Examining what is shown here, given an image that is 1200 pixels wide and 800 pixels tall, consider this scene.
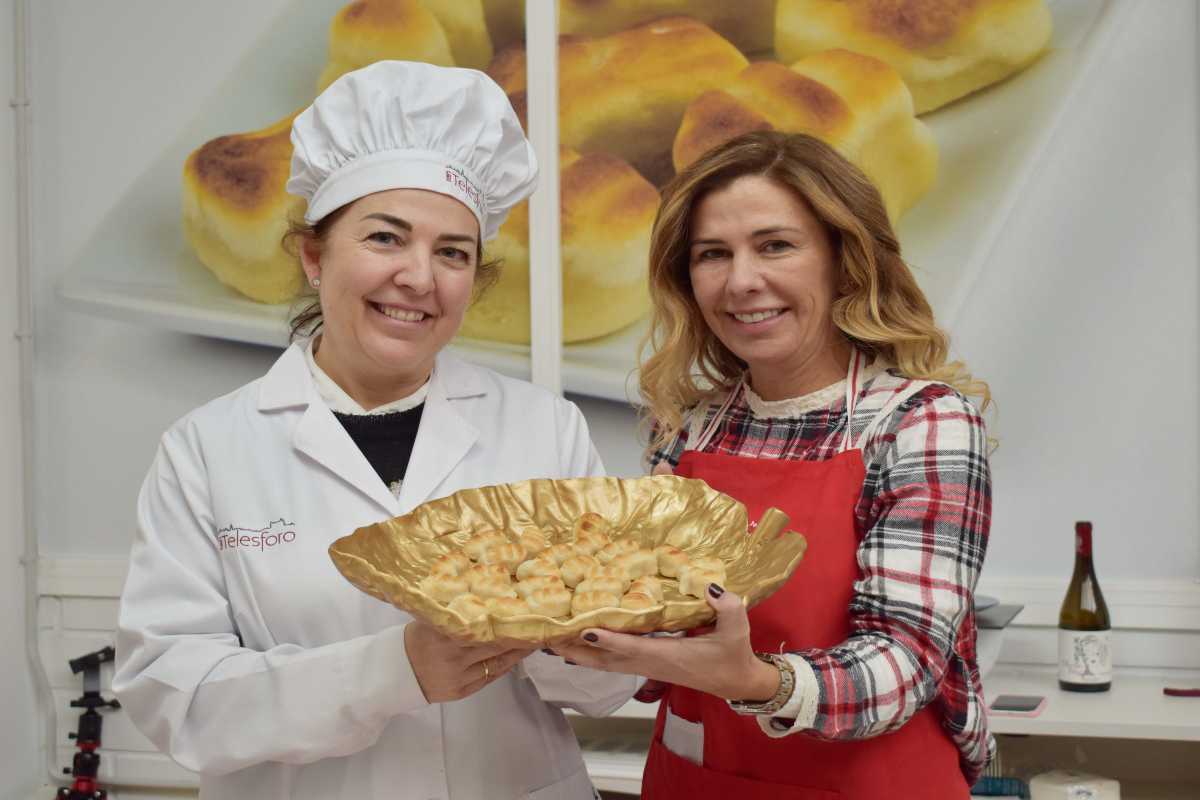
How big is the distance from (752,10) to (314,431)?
5.40 feet

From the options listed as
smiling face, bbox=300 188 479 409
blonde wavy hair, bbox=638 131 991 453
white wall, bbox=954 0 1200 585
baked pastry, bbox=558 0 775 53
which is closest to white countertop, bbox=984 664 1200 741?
white wall, bbox=954 0 1200 585

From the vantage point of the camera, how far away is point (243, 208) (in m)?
2.94

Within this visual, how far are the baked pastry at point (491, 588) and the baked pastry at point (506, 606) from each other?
0.08ft

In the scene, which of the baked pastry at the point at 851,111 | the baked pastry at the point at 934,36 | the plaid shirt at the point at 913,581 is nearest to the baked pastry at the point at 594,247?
the baked pastry at the point at 851,111

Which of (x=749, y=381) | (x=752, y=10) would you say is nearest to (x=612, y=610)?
(x=749, y=381)

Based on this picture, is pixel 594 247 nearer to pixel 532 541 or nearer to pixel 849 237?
pixel 849 237

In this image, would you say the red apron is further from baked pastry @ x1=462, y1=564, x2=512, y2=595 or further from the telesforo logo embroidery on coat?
the telesforo logo embroidery on coat

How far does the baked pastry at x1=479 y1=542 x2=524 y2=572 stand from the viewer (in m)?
1.27

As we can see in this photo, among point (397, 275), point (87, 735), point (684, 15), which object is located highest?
point (684, 15)

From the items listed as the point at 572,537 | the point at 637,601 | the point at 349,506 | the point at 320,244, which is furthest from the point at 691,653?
the point at 320,244

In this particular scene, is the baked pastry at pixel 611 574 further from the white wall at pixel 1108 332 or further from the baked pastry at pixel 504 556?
the white wall at pixel 1108 332

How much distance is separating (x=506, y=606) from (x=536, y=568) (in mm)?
139

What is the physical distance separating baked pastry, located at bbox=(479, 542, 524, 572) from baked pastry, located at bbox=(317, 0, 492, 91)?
1.76 m

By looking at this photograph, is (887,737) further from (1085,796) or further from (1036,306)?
(1036,306)
